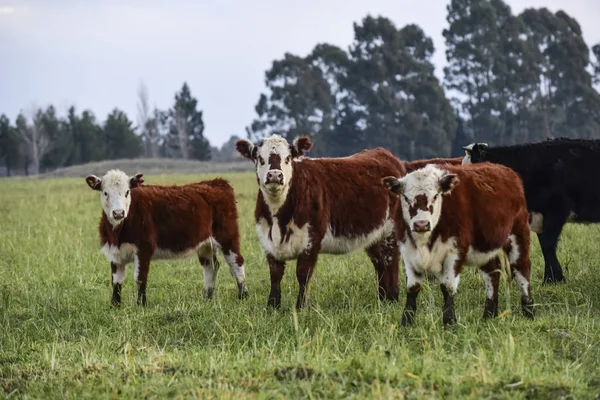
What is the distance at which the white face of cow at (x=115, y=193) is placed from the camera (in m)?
9.16

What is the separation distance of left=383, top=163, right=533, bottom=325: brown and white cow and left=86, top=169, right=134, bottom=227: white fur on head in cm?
338

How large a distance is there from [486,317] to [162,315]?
10.3 feet

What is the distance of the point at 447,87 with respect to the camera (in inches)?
2490

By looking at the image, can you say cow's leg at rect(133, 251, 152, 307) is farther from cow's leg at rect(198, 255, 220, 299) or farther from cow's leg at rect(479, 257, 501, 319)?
cow's leg at rect(479, 257, 501, 319)

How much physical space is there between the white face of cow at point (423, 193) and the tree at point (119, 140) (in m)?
72.4

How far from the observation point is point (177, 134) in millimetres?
83500

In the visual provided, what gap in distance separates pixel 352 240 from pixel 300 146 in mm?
1189

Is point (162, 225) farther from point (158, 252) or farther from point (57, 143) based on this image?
point (57, 143)

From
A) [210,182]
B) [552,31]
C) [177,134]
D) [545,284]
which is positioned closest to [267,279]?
[210,182]

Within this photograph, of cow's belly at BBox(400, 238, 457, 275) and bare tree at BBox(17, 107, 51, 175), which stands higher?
bare tree at BBox(17, 107, 51, 175)

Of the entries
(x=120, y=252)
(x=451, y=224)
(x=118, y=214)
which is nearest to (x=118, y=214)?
(x=118, y=214)

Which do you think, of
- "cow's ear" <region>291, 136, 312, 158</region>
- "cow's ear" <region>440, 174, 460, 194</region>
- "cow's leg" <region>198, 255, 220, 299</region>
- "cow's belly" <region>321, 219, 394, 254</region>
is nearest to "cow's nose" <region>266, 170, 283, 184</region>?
"cow's ear" <region>291, 136, 312, 158</region>

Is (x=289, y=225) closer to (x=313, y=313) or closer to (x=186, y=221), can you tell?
(x=313, y=313)

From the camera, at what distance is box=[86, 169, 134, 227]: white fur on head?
921cm
